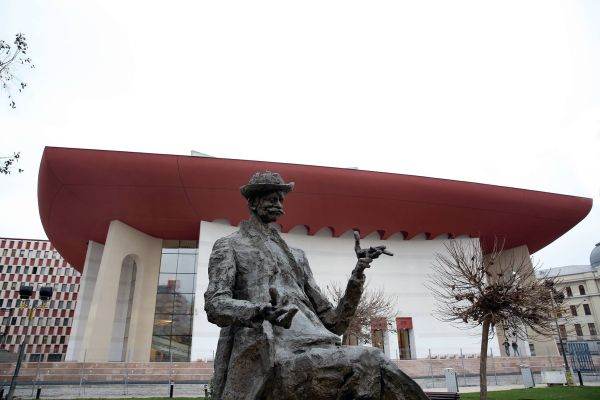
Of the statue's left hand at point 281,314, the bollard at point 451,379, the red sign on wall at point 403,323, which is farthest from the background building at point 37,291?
the statue's left hand at point 281,314

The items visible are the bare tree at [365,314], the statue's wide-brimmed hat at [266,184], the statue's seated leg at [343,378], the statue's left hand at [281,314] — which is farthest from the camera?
the bare tree at [365,314]

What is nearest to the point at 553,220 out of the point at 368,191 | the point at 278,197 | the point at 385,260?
the point at 385,260

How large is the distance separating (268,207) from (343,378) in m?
1.43

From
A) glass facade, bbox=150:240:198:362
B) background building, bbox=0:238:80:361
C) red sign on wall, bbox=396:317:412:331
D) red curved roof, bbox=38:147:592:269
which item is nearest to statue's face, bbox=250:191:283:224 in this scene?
red curved roof, bbox=38:147:592:269

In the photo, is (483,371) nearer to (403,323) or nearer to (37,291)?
(403,323)

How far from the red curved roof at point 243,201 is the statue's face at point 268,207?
63.7 ft

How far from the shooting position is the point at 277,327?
8.61 feet

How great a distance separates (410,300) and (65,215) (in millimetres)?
23070

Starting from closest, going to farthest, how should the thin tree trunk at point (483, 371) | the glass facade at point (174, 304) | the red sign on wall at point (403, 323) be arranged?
the thin tree trunk at point (483, 371) → the glass facade at point (174, 304) → the red sign on wall at point (403, 323)

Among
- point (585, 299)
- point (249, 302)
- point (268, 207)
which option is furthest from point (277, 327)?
point (585, 299)

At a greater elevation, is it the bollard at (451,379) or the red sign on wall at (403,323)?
the red sign on wall at (403,323)

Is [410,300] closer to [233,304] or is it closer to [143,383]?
[143,383]

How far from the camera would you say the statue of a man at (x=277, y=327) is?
2244 mm

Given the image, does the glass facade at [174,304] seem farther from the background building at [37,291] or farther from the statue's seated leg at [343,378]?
the background building at [37,291]
